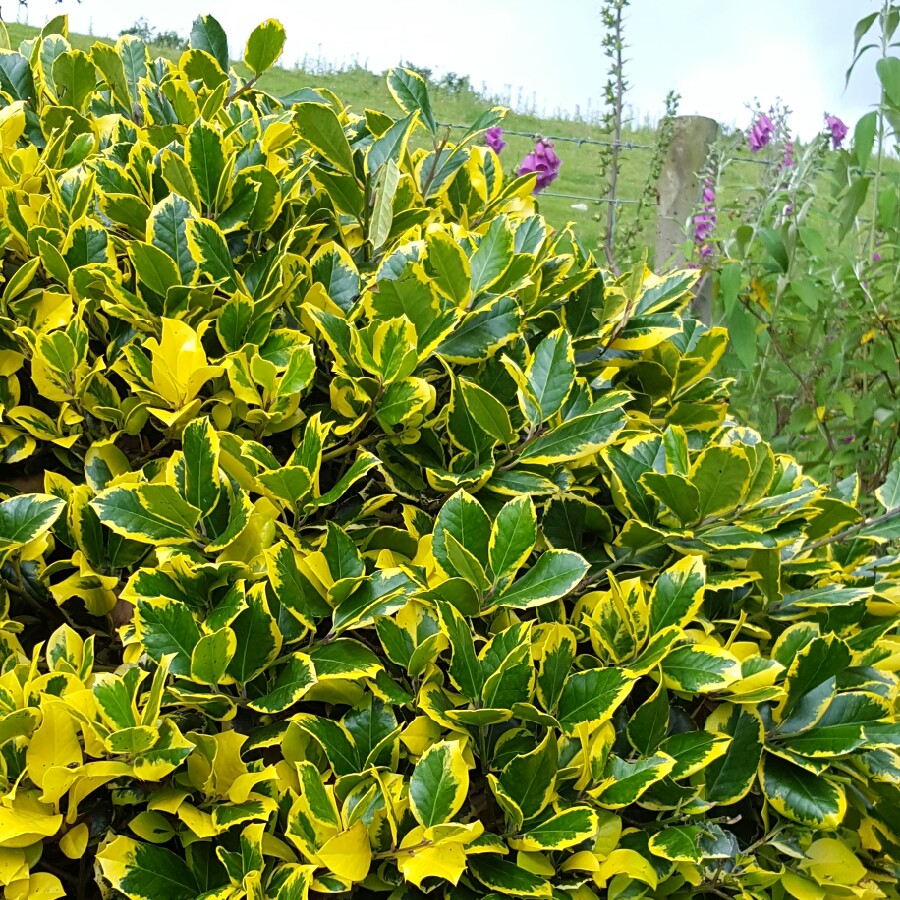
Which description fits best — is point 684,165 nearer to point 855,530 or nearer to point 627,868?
point 855,530

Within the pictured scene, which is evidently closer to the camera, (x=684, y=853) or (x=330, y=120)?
(x=684, y=853)

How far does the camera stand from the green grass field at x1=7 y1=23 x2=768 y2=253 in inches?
483

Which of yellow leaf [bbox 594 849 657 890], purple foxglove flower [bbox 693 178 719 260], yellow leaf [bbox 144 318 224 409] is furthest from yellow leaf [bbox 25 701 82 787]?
purple foxglove flower [bbox 693 178 719 260]

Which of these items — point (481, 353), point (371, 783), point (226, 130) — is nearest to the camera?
point (371, 783)

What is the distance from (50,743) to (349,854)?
30 cm

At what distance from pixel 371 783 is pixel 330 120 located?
79cm

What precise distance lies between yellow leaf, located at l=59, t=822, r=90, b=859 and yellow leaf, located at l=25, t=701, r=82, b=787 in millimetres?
62

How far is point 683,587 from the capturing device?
916 mm

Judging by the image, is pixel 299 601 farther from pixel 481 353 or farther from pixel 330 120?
pixel 330 120

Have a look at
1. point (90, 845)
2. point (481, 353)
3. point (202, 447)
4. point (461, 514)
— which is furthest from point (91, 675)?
point (481, 353)

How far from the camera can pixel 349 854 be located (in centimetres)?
78

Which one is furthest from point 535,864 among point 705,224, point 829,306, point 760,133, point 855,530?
point 760,133

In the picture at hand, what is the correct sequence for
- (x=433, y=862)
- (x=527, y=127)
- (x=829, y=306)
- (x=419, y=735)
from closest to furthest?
(x=433, y=862)
(x=419, y=735)
(x=829, y=306)
(x=527, y=127)

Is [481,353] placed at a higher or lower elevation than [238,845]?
higher
